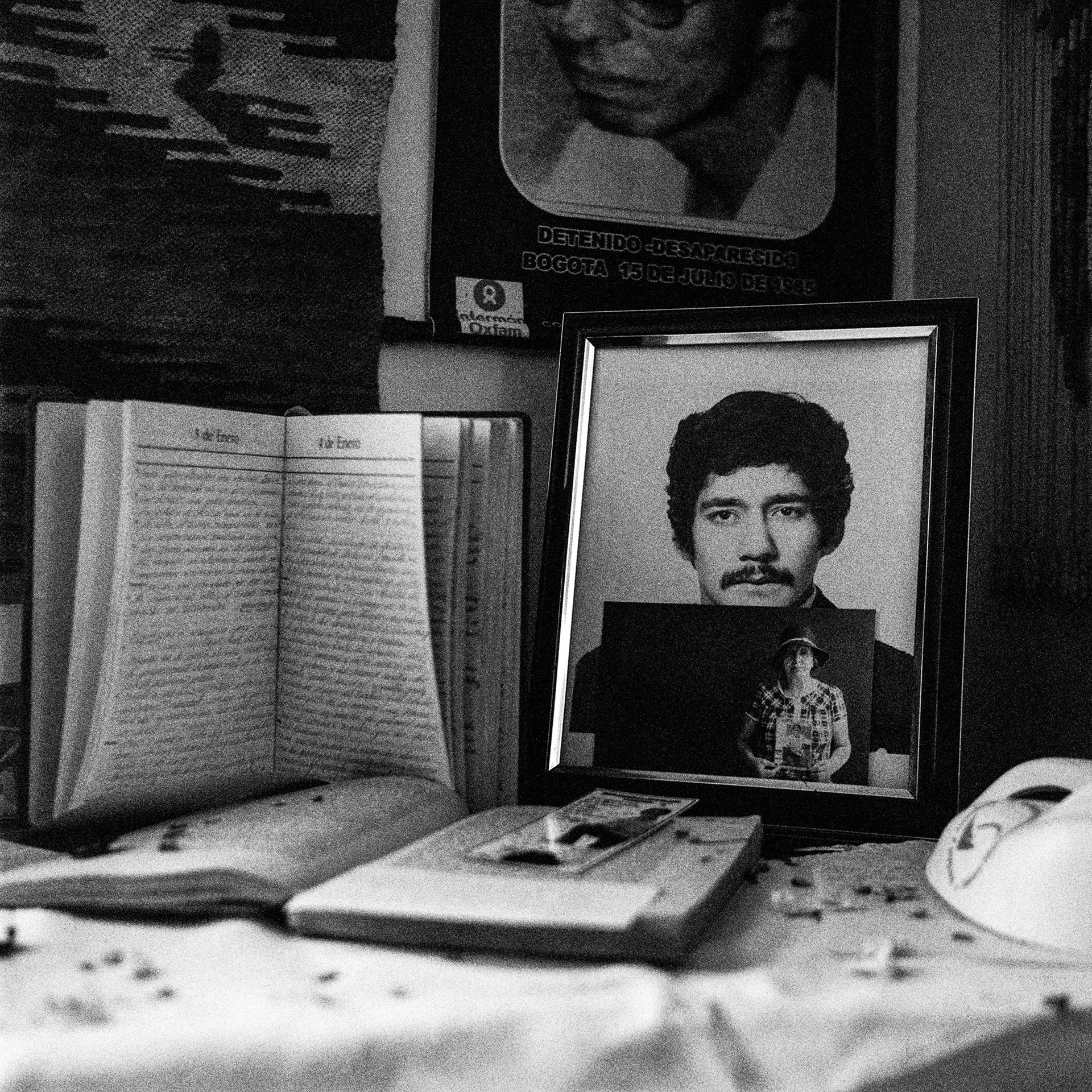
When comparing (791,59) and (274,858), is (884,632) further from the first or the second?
(791,59)

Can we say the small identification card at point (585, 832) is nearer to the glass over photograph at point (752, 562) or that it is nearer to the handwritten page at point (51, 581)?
the glass over photograph at point (752, 562)

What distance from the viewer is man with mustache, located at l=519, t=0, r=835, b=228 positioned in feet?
3.29

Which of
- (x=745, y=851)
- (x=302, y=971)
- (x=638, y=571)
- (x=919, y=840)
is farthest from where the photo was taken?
(x=638, y=571)

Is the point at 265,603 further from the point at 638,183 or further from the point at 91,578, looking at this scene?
the point at 638,183

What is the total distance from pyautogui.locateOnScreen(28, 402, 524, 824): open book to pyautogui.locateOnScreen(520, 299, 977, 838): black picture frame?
2.3 inches

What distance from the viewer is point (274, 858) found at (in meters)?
0.58

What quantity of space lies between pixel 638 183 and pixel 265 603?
51 centimetres

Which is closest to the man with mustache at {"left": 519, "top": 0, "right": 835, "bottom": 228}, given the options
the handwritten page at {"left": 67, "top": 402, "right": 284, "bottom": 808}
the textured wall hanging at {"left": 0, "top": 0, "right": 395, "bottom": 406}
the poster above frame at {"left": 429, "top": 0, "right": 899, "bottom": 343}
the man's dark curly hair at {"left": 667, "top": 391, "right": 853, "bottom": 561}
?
the poster above frame at {"left": 429, "top": 0, "right": 899, "bottom": 343}

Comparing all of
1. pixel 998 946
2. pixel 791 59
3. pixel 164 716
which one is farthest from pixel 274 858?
pixel 791 59

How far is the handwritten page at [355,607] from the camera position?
30.6 inches

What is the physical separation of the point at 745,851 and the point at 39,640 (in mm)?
470

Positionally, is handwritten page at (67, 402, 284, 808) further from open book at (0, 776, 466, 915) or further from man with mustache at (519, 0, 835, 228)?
man with mustache at (519, 0, 835, 228)

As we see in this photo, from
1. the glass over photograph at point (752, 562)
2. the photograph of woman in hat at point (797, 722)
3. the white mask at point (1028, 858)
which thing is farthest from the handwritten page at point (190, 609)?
the white mask at point (1028, 858)

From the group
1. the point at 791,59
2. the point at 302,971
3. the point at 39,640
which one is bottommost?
the point at 302,971
